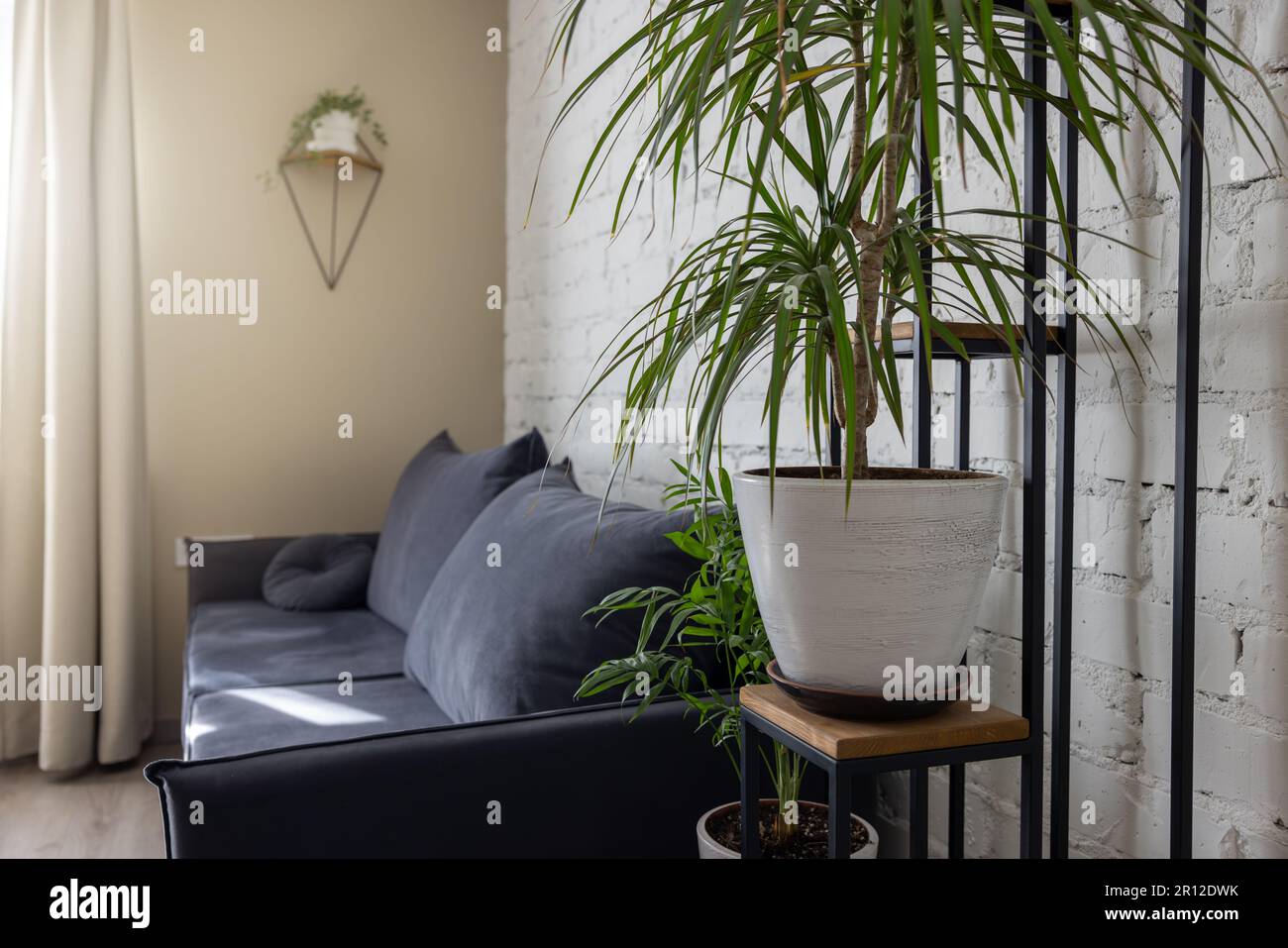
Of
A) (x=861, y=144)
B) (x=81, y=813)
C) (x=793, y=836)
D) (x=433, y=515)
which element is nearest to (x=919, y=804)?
(x=793, y=836)

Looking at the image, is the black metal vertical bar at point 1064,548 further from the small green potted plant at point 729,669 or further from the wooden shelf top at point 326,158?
the wooden shelf top at point 326,158

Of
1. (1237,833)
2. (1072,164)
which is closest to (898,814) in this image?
(1237,833)

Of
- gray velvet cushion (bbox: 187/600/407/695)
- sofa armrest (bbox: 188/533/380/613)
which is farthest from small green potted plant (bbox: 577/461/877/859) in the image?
sofa armrest (bbox: 188/533/380/613)

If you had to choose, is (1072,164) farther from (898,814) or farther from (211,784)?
(211,784)

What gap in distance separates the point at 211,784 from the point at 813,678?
0.65 metres

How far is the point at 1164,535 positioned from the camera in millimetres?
1053

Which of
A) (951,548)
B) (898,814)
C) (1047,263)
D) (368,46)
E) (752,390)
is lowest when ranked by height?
(898,814)

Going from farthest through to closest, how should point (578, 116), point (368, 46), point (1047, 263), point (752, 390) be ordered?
point (368, 46)
point (578, 116)
point (752, 390)
point (1047, 263)

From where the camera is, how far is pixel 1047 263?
1189 mm

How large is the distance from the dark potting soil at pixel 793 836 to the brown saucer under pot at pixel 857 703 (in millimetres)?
260

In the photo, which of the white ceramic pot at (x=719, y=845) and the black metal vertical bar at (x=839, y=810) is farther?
the white ceramic pot at (x=719, y=845)

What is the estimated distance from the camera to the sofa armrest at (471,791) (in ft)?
3.66

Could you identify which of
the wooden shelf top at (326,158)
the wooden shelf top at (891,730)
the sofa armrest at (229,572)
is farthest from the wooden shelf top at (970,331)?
the wooden shelf top at (326,158)

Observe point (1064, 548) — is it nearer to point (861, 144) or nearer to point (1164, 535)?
point (1164, 535)
